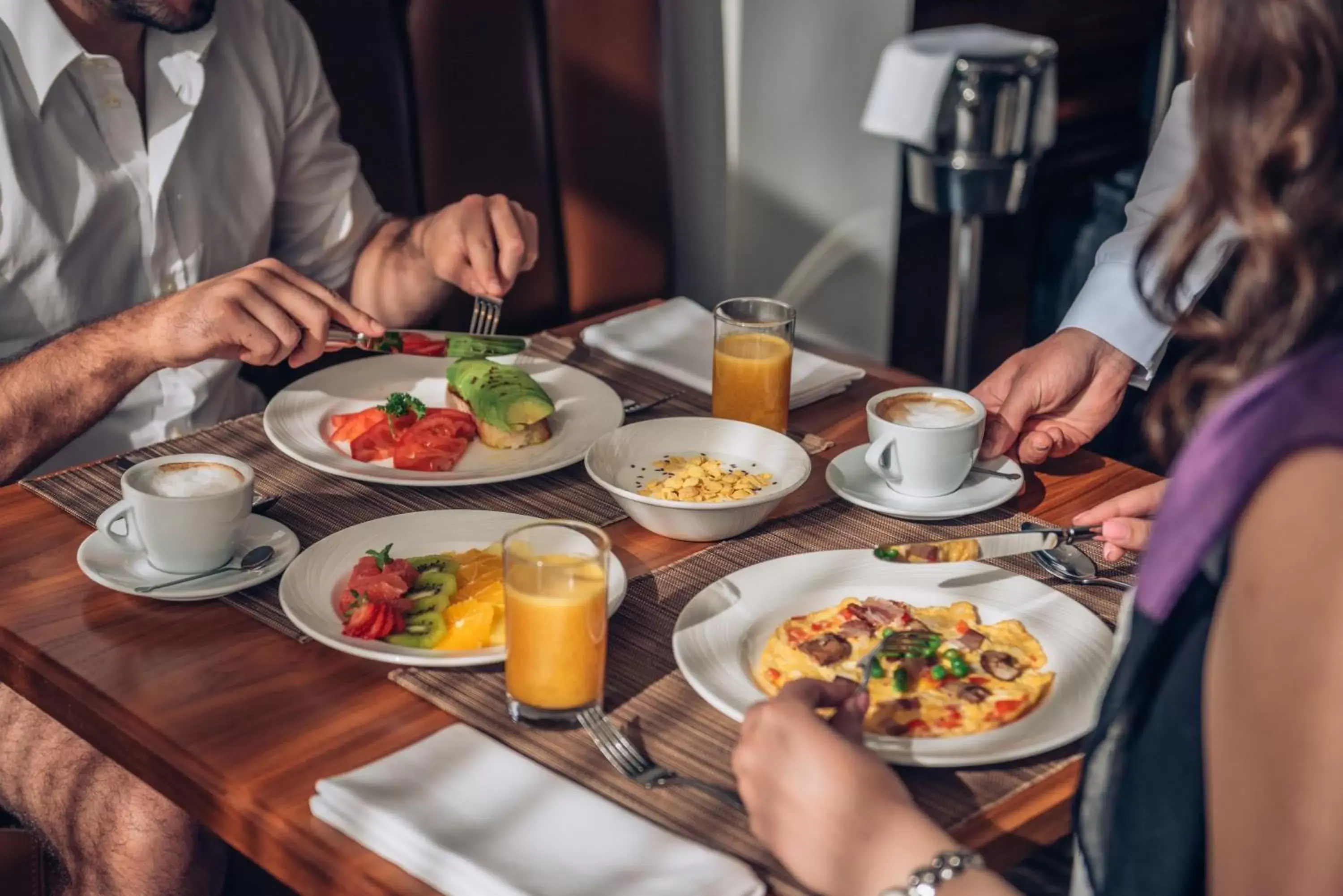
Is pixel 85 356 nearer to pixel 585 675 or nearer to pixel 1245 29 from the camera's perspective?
pixel 585 675

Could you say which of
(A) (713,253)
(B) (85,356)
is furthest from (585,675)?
(A) (713,253)

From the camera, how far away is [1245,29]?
30.0 inches

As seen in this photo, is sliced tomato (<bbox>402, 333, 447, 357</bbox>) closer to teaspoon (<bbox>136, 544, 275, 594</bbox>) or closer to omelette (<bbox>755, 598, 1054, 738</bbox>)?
teaspoon (<bbox>136, 544, 275, 594</bbox>)

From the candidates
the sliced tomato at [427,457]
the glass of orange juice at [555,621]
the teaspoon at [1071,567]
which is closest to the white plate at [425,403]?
the sliced tomato at [427,457]

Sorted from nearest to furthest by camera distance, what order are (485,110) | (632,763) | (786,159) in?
(632,763) < (485,110) < (786,159)

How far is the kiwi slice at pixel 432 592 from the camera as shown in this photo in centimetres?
129

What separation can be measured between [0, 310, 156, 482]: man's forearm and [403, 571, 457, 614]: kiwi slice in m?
0.63

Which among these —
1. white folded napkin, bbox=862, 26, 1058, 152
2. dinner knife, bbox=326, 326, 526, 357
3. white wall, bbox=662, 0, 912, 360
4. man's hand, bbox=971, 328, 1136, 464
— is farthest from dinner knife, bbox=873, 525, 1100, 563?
white wall, bbox=662, 0, 912, 360

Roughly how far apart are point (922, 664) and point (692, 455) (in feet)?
1.60

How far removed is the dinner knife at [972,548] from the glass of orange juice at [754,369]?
0.34 meters

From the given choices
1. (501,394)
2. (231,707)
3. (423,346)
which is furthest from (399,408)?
(231,707)

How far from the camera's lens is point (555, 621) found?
111 centimetres

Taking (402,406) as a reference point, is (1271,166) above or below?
above

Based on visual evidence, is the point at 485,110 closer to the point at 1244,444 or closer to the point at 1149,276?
the point at 1149,276
